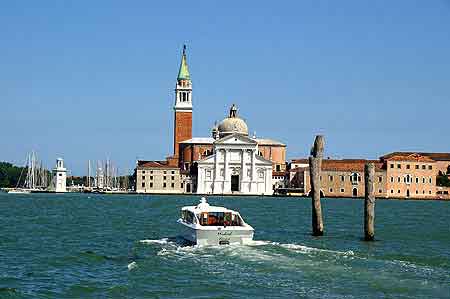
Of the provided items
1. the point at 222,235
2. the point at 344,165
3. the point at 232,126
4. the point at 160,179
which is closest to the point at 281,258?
the point at 222,235

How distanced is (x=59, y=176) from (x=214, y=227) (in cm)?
9362

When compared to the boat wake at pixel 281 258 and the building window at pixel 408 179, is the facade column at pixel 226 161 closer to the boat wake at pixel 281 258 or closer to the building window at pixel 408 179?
the building window at pixel 408 179

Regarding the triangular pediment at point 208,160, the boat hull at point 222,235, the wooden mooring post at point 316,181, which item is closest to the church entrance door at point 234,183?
the triangular pediment at point 208,160

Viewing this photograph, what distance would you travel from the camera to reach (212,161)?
9825 centimetres

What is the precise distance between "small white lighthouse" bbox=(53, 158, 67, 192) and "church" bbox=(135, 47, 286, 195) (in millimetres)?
11252

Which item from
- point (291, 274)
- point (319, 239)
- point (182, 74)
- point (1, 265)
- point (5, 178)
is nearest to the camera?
point (291, 274)

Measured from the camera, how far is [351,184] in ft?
336

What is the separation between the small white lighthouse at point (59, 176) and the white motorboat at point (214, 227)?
89904mm

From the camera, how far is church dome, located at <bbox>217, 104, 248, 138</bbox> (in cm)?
10375

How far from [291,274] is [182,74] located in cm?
9651

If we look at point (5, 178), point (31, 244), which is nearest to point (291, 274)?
point (31, 244)

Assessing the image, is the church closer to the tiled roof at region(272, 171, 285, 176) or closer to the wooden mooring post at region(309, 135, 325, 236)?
the tiled roof at region(272, 171, 285, 176)

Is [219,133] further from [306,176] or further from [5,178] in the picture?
[5,178]

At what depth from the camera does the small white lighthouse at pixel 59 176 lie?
113 metres
